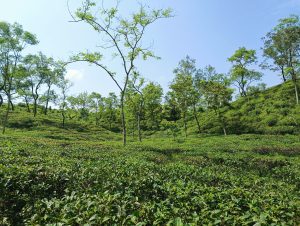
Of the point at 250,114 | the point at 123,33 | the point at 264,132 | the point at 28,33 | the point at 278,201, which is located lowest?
the point at 278,201

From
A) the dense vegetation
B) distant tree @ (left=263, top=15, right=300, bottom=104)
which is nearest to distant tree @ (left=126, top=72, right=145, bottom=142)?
the dense vegetation

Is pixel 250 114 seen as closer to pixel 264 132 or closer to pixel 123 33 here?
pixel 264 132

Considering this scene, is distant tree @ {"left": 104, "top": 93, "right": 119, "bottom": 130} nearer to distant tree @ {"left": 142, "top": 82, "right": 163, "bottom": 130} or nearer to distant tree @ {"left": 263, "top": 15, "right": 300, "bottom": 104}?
distant tree @ {"left": 142, "top": 82, "right": 163, "bottom": 130}

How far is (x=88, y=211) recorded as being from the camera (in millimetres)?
5023

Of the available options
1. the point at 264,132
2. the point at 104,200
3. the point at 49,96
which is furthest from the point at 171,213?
the point at 49,96

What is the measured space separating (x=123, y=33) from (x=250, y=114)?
3622cm

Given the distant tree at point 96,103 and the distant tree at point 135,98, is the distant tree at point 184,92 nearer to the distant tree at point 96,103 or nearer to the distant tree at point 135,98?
the distant tree at point 135,98

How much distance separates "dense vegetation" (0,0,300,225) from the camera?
543 centimetres

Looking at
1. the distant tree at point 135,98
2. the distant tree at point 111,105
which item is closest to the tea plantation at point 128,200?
the distant tree at point 135,98

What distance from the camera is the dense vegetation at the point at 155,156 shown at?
5.43 meters

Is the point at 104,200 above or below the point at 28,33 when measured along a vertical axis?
below

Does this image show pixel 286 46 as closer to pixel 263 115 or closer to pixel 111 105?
pixel 263 115

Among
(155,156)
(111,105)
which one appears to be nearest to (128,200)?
(155,156)

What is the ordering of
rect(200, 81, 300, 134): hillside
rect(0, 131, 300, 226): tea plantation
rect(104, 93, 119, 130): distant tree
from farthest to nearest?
rect(104, 93, 119, 130): distant tree
rect(200, 81, 300, 134): hillside
rect(0, 131, 300, 226): tea plantation
